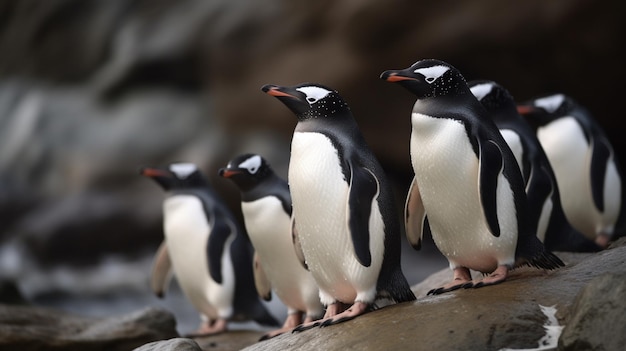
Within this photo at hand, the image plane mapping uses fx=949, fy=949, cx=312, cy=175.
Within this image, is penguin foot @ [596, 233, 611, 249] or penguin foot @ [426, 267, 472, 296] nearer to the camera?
penguin foot @ [426, 267, 472, 296]

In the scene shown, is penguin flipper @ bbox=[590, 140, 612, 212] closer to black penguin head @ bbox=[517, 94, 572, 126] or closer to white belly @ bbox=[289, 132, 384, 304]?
black penguin head @ bbox=[517, 94, 572, 126]

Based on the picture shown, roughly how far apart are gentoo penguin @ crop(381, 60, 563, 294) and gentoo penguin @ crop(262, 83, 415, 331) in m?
0.19

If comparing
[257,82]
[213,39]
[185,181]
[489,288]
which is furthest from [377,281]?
[213,39]

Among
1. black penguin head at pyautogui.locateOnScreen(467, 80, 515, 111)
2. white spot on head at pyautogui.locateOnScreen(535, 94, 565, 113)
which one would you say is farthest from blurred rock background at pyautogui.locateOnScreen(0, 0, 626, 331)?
black penguin head at pyautogui.locateOnScreen(467, 80, 515, 111)

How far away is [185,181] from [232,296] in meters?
0.80

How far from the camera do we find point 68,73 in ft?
38.4

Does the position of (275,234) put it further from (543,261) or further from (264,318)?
(543,261)

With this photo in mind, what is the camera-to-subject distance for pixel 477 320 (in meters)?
2.97

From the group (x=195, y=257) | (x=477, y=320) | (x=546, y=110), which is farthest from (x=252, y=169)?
(x=546, y=110)

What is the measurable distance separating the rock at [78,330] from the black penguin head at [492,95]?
6.81ft

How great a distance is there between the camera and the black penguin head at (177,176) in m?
5.73

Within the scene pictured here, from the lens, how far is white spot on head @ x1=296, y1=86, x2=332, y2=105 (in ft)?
11.6

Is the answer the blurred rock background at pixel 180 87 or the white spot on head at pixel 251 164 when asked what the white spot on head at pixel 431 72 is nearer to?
the white spot on head at pixel 251 164

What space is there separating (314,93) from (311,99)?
27mm
